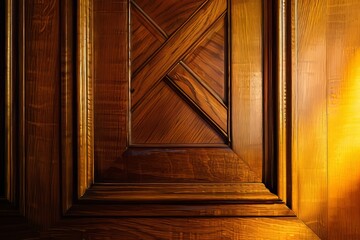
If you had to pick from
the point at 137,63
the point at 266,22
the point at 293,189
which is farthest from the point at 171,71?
the point at 293,189

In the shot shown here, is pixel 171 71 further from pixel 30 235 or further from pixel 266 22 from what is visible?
pixel 30 235

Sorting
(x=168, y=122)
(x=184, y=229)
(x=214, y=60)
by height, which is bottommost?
(x=184, y=229)

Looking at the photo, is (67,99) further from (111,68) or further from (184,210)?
(184,210)

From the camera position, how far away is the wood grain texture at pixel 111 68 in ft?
2.07

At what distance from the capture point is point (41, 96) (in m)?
0.62

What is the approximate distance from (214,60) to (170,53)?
8 centimetres

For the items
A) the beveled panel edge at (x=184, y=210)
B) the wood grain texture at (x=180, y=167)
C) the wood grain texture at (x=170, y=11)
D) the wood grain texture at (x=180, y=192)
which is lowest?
the beveled panel edge at (x=184, y=210)

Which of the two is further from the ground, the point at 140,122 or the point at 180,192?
the point at 140,122

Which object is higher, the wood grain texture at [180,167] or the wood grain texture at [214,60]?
the wood grain texture at [214,60]

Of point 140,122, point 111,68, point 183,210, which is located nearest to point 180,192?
point 183,210

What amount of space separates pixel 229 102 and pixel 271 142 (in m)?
0.10

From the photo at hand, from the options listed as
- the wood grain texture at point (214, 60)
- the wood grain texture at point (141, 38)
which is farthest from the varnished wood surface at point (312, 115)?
the wood grain texture at point (141, 38)

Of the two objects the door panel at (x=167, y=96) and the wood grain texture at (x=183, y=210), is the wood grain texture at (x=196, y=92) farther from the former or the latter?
the wood grain texture at (x=183, y=210)

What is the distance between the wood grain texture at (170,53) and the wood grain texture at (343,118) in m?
0.21
